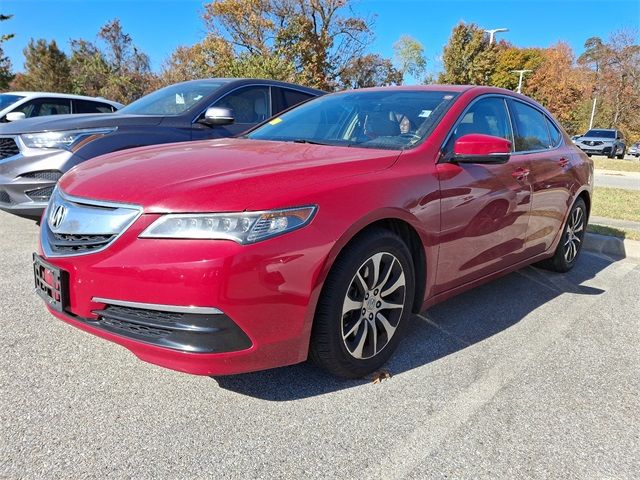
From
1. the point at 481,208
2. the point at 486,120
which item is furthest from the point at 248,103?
the point at 481,208

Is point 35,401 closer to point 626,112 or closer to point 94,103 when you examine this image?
point 94,103

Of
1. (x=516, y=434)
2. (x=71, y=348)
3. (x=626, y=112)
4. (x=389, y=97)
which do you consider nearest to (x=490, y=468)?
(x=516, y=434)

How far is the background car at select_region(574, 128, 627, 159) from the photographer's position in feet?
92.0

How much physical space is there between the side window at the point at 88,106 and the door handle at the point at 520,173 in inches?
295

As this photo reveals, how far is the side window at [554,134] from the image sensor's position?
443 cm

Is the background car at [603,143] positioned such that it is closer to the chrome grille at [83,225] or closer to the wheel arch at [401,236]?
the wheel arch at [401,236]

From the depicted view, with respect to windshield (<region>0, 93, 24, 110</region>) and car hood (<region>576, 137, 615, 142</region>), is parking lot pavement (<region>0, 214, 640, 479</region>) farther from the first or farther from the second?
car hood (<region>576, 137, 615, 142</region>)

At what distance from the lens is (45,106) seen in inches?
350

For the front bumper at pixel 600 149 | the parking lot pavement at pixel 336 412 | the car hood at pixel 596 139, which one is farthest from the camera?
the car hood at pixel 596 139

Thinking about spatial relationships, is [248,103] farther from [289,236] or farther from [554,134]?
[289,236]

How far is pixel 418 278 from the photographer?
9.62ft

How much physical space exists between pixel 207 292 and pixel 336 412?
86cm

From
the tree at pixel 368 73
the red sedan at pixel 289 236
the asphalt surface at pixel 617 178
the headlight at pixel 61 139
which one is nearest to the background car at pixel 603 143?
the asphalt surface at pixel 617 178

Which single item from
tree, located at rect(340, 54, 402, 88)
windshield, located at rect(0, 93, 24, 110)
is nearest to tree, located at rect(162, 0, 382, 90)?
tree, located at rect(340, 54, 402, 88)
